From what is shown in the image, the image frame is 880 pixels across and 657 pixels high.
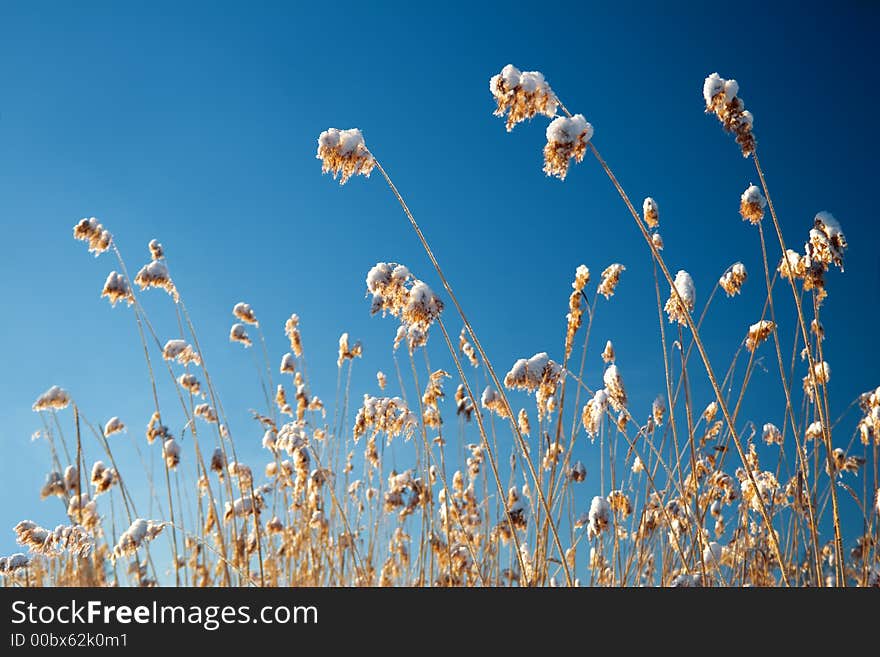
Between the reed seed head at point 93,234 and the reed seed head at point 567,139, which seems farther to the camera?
the reed seed head at point 93,234

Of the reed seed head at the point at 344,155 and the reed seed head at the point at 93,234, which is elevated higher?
the reed seed head at the point at 93,234

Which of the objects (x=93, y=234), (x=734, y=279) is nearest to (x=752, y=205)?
(x=734, y=279)

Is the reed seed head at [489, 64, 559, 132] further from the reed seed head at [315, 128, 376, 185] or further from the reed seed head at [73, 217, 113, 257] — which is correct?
the reed seed head at [73, 217, 113, 257]

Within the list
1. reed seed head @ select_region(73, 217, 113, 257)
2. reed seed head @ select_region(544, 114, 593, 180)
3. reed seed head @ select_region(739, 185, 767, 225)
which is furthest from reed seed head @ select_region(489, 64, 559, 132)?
reed seed head @ select_region(73, 217, 113, 257)

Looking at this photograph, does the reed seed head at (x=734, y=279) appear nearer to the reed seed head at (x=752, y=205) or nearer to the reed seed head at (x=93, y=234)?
the reed seed head at (x=752, y=205)

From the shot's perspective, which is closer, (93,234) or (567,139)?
(567,139)

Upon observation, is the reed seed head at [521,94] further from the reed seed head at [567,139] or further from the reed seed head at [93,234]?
the reed seed head at [93,234]

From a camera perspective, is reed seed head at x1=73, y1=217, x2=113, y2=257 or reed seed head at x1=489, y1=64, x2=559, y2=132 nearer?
reed seed head at x1=489, y1=64, x2=559, y2=132

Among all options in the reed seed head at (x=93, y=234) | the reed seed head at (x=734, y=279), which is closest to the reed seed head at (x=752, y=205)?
the reed seed head at (x=734, y=279)

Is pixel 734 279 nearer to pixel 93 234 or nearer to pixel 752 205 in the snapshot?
pixel 752 205

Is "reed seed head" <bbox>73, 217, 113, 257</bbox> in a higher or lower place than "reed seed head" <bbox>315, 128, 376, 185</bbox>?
higher

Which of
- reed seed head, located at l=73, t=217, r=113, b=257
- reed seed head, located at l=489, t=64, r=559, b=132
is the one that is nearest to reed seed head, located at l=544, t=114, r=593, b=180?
reed seed head, located at l=489, t=64, r=559, b=132
